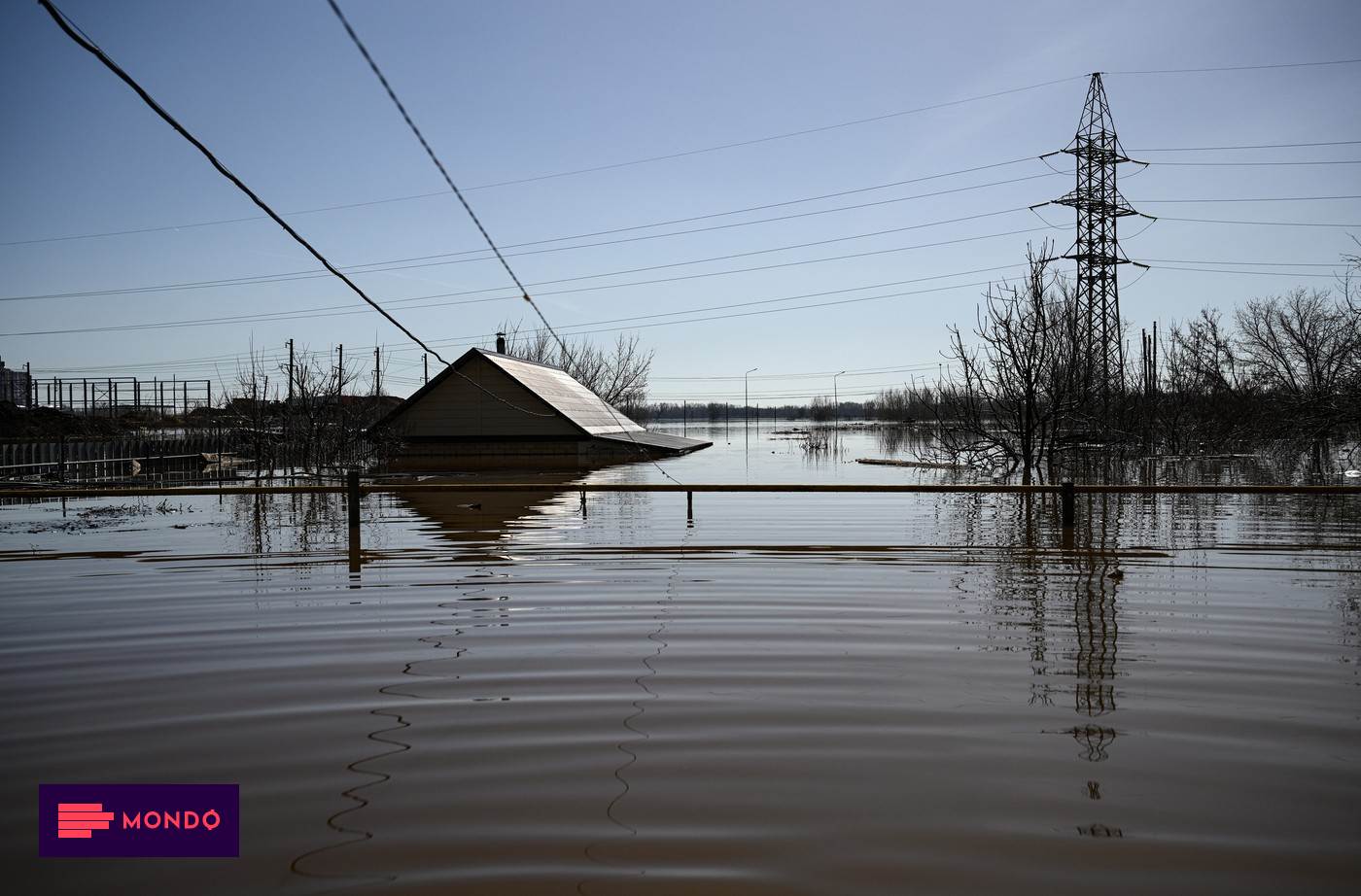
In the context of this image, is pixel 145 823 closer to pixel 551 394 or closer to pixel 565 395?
pixel 551 394

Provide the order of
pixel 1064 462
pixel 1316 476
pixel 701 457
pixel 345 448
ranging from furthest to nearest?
1. pixel 701 457
2. pixel 345 448
3. pixel 1064 462
4. pixel 1316 476

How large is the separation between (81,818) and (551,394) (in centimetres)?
3430

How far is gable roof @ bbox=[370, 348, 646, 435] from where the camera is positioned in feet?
118

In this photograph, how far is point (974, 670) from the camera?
671cm

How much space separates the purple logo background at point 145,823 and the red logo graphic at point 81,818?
0.02 metres

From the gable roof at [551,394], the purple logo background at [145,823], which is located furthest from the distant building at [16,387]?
the purple logo background at [145,823]

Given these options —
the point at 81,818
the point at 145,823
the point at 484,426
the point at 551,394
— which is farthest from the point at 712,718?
the point at 551,394

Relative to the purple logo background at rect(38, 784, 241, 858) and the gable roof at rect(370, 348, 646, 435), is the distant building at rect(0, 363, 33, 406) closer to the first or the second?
the gable roof at rect(370, 348, 646, 435)

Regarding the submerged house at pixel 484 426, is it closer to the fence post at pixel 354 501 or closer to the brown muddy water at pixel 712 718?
the fence post at pixel 354 501

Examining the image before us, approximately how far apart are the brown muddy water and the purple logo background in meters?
0.09

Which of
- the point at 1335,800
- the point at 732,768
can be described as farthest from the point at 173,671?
the point at 1335,800

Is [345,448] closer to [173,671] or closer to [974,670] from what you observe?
[173,671]

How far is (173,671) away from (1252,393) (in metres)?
38.1

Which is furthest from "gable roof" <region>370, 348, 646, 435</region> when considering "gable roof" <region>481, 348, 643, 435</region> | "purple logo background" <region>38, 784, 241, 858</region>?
"purple logo background" <region>38, 784, 241, 858</region>
